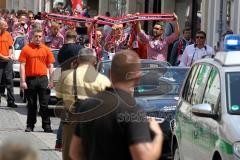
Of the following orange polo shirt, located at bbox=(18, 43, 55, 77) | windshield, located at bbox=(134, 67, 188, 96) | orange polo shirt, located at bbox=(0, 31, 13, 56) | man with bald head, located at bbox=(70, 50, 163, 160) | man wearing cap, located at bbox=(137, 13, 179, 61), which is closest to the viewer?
man with bald head, located at bbox=(70, 50, 163, 160)

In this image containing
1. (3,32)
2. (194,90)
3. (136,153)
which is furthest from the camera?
(3,32)

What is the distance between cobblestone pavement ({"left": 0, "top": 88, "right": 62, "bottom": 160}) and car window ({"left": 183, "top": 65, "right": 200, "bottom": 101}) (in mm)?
2141

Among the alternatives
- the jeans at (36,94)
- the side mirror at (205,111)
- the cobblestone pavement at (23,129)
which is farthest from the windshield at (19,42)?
the side mirror at (205,111)

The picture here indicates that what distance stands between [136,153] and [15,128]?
10.5 meters

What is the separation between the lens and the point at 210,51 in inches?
629

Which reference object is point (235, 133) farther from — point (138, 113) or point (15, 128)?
point (15, 128)

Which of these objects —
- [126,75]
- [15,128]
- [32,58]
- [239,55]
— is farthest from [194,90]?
[15,128]

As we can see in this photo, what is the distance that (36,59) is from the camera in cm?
1446

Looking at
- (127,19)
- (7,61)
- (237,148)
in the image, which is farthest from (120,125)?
(7,61)

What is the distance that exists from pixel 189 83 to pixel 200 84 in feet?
1.91

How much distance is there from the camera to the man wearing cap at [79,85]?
7805mm

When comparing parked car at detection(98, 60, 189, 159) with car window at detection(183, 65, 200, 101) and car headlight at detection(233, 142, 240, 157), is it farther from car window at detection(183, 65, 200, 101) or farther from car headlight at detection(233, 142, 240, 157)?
car headlight at detection(233, 142, 240, 157)

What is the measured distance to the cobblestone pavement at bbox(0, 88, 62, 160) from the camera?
1231cm

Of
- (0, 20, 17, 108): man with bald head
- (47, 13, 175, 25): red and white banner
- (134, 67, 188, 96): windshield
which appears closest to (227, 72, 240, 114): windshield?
(134, 67, 188, 96): windshield
